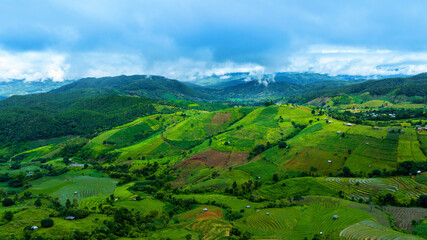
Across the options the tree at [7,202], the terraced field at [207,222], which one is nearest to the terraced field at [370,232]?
the terraced field at [207,222]

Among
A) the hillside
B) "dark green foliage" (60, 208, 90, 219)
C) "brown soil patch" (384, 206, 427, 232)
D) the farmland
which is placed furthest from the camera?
"dark green foliage" (60, 208, 90, 219)

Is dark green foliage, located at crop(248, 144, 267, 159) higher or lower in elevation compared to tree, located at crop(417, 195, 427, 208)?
higher

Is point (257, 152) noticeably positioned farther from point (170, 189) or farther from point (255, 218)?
point (255, 218)

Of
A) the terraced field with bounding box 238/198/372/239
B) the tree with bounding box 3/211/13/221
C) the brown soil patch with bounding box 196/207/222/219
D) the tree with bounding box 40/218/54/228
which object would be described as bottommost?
the brown soil patch with bounding box 196/207/222/219

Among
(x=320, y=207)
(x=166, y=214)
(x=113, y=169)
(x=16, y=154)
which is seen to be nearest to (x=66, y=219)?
(x=166, y=214)

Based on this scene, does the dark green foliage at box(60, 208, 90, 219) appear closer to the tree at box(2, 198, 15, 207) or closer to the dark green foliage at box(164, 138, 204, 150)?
the tree at box(2, 198, 15, 207)

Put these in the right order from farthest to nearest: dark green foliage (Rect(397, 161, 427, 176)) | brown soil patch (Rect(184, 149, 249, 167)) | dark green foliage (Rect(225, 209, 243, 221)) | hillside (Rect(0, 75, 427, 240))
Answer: brown soil patch (Rect(184, 149, 249, 167)) → dark green foliage (Rect(397, 161, 427, 176)) → dark green foliage (Rect(225, 209, 243, 221)) → hillside (Rect(0, 75, 427, 240))

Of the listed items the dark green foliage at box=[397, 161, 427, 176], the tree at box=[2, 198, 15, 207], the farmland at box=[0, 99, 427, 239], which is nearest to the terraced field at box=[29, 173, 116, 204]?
the farmland at box=[0, 99, 427, 239]

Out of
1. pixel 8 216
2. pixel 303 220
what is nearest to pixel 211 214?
pixel 303 220

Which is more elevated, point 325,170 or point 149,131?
point 149,131
